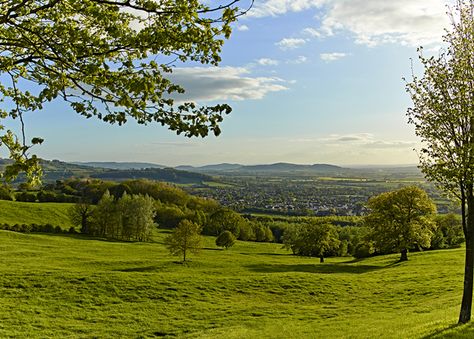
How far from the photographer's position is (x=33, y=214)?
3949 inches

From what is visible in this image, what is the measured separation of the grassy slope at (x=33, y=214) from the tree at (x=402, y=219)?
78426mm

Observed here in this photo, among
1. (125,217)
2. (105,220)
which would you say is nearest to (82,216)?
(105,220)

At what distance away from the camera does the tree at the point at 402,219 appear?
57.3 m

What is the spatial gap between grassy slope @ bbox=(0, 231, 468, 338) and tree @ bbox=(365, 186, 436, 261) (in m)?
9.22

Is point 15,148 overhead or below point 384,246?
overhead

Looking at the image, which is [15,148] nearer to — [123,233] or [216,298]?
[216,298]

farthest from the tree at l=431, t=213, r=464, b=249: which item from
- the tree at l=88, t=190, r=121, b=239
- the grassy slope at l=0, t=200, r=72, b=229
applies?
the grassy slope at l=0, t=200, r=72, b=229

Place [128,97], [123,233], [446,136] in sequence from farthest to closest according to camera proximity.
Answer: [123,233]
[446,136]
[128,97]

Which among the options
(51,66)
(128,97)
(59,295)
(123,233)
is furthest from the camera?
(123,233)

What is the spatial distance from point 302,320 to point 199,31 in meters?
23.3

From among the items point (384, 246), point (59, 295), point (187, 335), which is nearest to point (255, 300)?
point (187, 335)

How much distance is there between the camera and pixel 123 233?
9450cm

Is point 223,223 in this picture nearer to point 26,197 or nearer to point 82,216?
point 82,216

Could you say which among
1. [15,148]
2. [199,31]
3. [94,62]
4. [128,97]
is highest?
[199,31]
